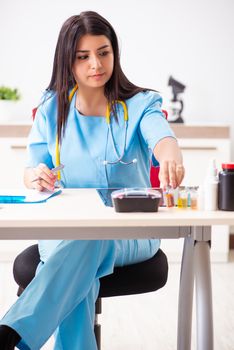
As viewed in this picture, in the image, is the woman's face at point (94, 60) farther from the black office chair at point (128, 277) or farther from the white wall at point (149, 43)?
the white wall at point (149, 43)

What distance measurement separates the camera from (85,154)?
1992mm

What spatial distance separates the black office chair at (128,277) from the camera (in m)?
1.81

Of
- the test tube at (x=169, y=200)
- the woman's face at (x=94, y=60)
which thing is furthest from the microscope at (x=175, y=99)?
the test tube at (x=169, y=200)

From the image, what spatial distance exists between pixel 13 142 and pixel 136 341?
1584 millimetres

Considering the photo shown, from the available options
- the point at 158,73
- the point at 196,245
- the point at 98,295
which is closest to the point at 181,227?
the point at 196,245

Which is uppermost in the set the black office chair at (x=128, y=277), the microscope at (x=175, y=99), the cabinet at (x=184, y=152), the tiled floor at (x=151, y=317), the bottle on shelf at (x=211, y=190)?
the microscope at (x=175, y=99)

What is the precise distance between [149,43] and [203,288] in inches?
110

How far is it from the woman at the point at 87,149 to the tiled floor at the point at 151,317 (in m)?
0.79

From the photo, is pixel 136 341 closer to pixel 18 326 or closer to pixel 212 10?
pixel 18 326

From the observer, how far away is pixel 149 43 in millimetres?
4168

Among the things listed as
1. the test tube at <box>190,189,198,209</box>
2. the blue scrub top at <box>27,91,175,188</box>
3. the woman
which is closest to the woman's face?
the woman

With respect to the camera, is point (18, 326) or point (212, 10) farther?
point (212, 10)

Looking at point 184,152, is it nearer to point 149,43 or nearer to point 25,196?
point 149,43

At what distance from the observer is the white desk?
143cm
